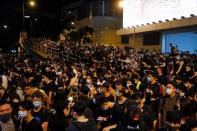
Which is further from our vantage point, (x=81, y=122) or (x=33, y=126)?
(x=33, y=126)

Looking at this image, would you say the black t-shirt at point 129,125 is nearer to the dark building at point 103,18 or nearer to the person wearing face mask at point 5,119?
the person wearing face mask at point 5,119

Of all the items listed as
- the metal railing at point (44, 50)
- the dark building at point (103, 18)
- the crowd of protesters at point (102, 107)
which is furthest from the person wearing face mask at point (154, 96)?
the dark building at point (103, 18)

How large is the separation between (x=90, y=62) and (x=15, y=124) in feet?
50.4

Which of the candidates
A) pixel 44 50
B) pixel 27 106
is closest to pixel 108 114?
pixel 27 106

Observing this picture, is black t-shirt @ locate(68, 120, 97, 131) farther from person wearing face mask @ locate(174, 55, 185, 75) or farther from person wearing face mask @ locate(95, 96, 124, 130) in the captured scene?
person wearing face mask @ locate(174, 55, 185, 75)

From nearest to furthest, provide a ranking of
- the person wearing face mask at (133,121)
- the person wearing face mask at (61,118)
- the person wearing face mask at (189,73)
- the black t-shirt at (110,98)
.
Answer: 1. the person wearing face mask at (133,121)
2. the person wearing face mask at (61,118)
3. the black t-shirt at (110,98)
4. the person wearing face mask at (189,73)

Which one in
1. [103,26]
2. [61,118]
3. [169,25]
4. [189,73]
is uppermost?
[103,26]

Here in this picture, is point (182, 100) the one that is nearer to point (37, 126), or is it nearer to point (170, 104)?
point (170, 104)

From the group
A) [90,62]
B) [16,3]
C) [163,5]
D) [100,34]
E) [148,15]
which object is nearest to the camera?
[90,62]

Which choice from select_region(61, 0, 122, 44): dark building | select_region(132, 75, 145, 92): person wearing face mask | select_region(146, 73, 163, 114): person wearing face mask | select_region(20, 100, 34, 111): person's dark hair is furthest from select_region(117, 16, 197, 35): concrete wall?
select_region(20, 100, 34, 111): person's dark hair

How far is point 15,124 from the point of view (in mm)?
6914

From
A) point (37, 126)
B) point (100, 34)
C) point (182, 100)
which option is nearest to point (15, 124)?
point (37, 126)

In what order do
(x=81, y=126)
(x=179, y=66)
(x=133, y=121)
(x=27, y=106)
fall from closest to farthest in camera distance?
(x=81, y=126) < (x=133, y=121) < (x=27, y=106) < (x=179, y=66)

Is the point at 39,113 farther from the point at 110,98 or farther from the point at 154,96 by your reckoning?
the point at 154,96
